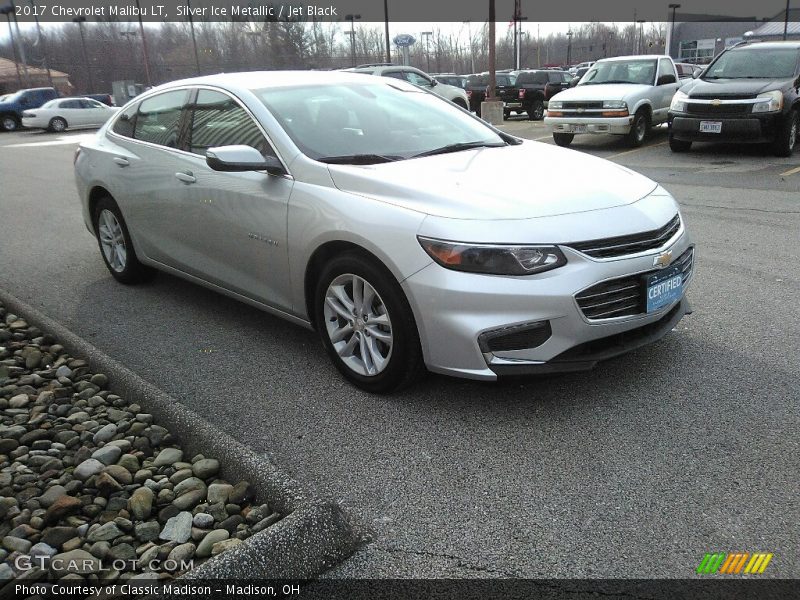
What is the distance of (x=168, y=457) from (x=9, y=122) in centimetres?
3357

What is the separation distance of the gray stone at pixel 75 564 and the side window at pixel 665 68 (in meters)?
14.8

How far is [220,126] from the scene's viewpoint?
14.6 ft

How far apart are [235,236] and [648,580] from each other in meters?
2.94

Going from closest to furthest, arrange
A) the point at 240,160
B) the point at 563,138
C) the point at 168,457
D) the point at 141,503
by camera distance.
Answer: the point at 141,503 < the point at 168,457 < the point at 240,160 < the point at 563,138

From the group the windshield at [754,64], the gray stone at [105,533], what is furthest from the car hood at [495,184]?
the windshield at [754,64]

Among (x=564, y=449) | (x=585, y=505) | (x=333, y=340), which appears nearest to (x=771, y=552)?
(x=585, y=505)

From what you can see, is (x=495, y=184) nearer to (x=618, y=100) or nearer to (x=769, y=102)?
(x=769, y=102)

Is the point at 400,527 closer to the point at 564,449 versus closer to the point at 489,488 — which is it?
the point at 489,488

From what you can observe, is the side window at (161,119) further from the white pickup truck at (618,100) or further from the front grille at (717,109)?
the white pickup truck at (618,100)

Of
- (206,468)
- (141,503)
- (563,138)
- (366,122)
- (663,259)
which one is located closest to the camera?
(141,503)

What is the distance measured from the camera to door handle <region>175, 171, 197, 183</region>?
4559 millimetres

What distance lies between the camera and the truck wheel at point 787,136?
11.6 metres

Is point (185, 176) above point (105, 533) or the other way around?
above

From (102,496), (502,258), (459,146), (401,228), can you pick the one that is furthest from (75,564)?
(459,146)
